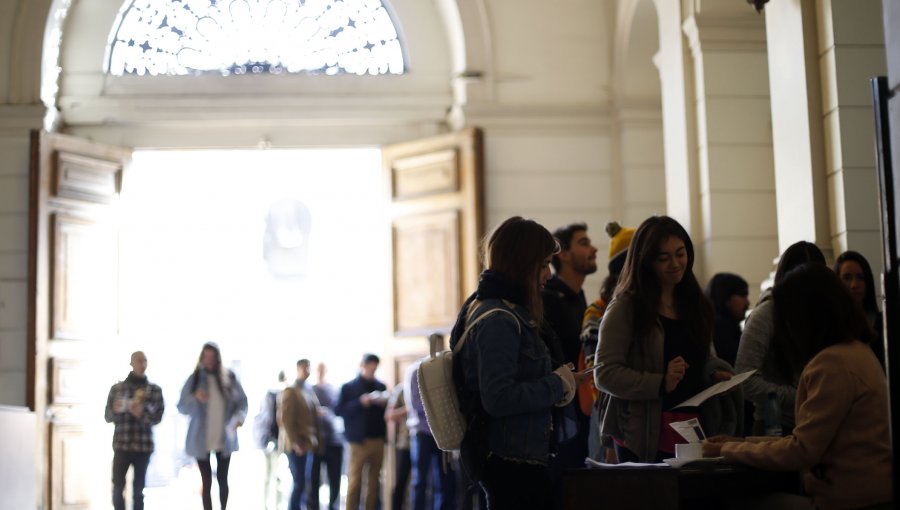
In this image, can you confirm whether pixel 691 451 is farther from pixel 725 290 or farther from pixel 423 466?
pixel 423 466

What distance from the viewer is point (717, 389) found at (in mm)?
3863

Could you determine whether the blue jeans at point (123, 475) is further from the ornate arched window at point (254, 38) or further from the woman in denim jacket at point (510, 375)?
the woman in denim jacket at point (510, 375)

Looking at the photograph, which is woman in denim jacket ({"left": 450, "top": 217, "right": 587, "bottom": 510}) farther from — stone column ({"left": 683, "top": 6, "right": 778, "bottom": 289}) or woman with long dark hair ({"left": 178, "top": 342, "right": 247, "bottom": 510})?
woman with long dark hair ({"left": 178, "top": 342, "right": 247, "bottom": 510})

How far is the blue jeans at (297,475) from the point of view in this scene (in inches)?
389

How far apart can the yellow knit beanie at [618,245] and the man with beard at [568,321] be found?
0.39 feet

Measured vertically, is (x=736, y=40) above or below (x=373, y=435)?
above

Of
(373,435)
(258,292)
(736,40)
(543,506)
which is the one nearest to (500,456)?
(543,506)

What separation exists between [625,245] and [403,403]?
4549 millimetres

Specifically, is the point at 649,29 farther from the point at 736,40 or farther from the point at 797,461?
the point at 797,461

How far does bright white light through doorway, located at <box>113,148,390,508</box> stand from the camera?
15.6 m

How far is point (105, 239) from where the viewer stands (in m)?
10.3

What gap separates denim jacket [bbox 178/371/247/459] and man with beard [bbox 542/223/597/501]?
183 inches

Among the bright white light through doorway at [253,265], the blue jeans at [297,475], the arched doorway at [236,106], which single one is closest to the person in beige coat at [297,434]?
the blue jeans at [297,475]

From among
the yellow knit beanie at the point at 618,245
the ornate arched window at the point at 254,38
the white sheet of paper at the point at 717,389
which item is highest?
the ornate arched window at the point at 254,38
